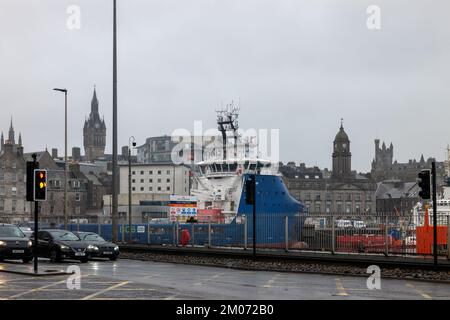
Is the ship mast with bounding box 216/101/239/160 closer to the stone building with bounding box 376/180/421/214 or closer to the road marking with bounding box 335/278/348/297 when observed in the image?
the road marking with bounding box 335/278/348/297

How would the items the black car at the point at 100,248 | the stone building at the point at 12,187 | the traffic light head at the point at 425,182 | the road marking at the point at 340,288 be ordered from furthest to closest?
A: the stone building at the point at 12,187 < the black car at the point at 100,248 < the traffic light head at the point at 425,182 < the road marking at the point at 340,288

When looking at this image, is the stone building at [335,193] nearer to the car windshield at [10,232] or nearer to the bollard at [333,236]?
the bollard at [333,236]

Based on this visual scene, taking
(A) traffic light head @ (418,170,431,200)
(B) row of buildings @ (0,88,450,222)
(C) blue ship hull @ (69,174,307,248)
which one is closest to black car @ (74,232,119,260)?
(C) blue ship hull @ (69,174,307,248)

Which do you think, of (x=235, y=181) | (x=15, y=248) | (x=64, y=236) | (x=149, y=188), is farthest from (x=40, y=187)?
(x=149, y=188)

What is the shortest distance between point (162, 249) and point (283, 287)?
64.1 feet

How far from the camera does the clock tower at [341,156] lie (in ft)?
586

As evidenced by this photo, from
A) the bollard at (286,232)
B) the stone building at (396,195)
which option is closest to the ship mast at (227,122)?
the bollard at (286,232)

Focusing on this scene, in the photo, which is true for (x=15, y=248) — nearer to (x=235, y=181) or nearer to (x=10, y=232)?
(x=10, y=232)

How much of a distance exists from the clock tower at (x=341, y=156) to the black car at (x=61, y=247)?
149 metres

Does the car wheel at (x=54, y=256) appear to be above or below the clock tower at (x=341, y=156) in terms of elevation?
below

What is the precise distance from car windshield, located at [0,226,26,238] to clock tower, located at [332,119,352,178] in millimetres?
150437

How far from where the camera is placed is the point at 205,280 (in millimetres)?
21719

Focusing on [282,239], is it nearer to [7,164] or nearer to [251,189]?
[251,189]

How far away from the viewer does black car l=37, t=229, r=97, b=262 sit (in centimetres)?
3014
